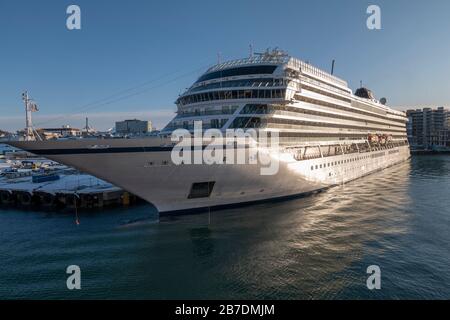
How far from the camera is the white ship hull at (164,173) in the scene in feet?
61.9

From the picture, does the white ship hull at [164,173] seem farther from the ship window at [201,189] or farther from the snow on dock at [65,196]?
the snow on dock at [65,196]

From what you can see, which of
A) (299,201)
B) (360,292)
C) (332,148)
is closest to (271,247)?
(360,292)

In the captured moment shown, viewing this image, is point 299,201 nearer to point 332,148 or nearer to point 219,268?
point 332,148

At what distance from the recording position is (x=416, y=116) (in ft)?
537

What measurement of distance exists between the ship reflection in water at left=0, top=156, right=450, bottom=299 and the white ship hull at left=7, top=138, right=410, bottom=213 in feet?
3.81

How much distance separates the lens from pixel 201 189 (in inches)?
874

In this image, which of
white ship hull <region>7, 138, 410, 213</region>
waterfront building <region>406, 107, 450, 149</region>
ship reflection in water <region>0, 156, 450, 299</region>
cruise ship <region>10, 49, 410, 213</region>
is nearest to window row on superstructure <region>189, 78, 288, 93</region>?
cruise ship <region>10, 49, 410, 213</region>

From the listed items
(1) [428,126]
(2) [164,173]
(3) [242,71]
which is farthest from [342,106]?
(1) [428,126]

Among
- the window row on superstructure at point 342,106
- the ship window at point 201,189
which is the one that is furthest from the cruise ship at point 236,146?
the window row on superstructure at point 342,106

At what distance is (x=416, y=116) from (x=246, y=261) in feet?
598

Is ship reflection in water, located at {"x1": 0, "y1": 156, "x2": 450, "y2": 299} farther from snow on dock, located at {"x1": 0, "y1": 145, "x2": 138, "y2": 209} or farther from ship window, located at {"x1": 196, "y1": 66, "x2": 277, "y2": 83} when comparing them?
ship window, located at {"x1": 196, "y1": 66, "x2": 277, "y2": 83}

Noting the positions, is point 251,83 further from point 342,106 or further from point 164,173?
point 342,106

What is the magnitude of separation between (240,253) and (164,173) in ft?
24.3

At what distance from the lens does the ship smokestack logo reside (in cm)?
2045
